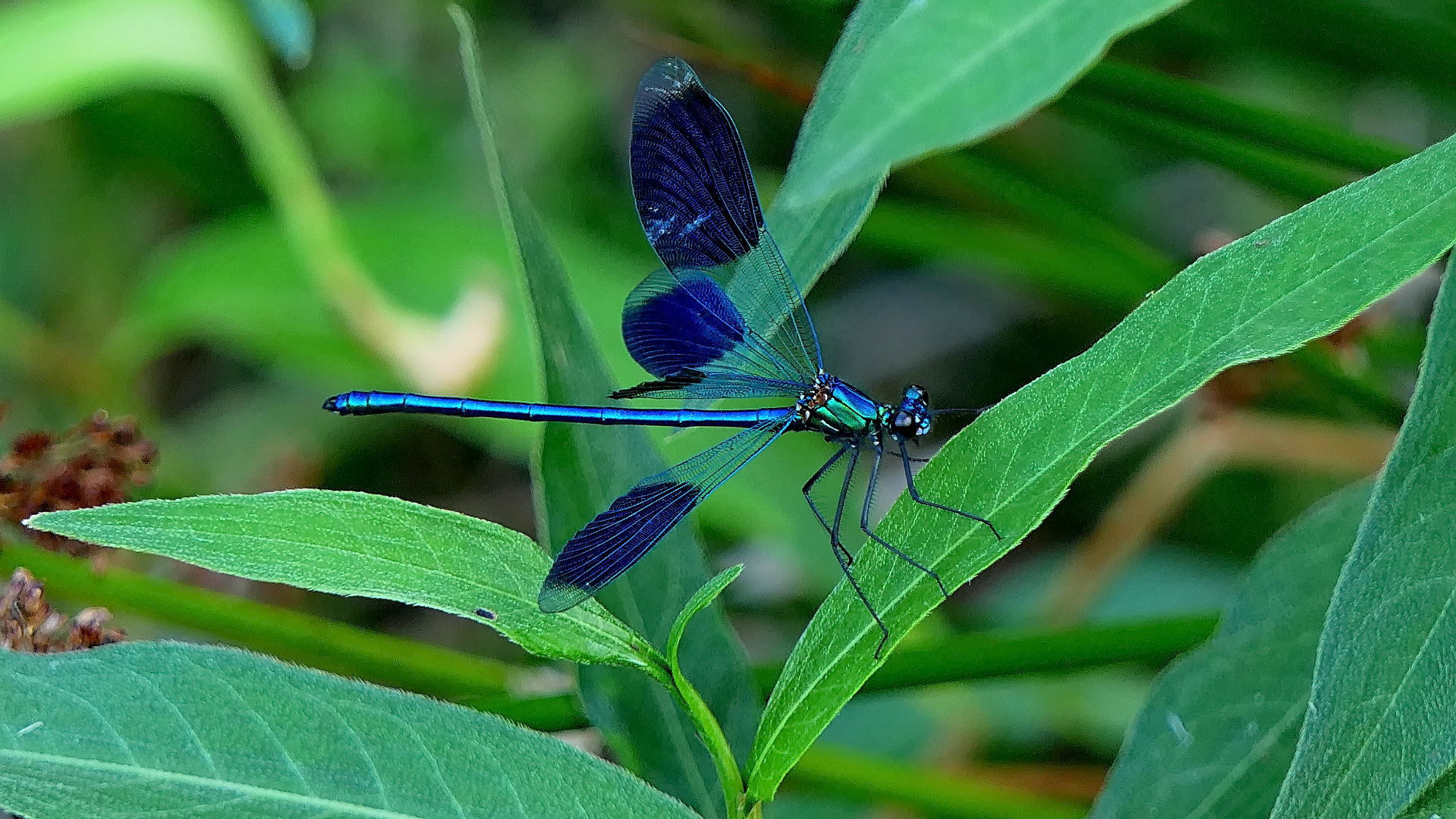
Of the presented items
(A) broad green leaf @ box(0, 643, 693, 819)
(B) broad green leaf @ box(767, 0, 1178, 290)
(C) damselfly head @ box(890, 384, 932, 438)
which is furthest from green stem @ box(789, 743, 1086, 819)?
(B) broad green leaf @ box(767, 0, 1178, 290)

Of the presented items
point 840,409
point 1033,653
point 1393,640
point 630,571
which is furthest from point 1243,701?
point 840,409

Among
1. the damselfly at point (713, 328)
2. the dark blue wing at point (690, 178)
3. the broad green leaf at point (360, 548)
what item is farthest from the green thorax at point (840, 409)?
the broad green leaf at point (360, 548)

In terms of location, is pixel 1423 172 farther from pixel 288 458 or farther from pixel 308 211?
pixel 308 211

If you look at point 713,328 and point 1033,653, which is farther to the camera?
point 713,328

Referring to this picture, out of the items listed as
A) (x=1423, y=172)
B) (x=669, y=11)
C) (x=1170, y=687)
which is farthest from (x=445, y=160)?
(x=1423, y=172)

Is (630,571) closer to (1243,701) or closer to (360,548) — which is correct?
(360,548)

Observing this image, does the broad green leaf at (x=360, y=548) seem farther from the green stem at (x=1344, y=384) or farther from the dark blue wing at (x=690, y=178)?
the green stem at (x=1344, y=384)
